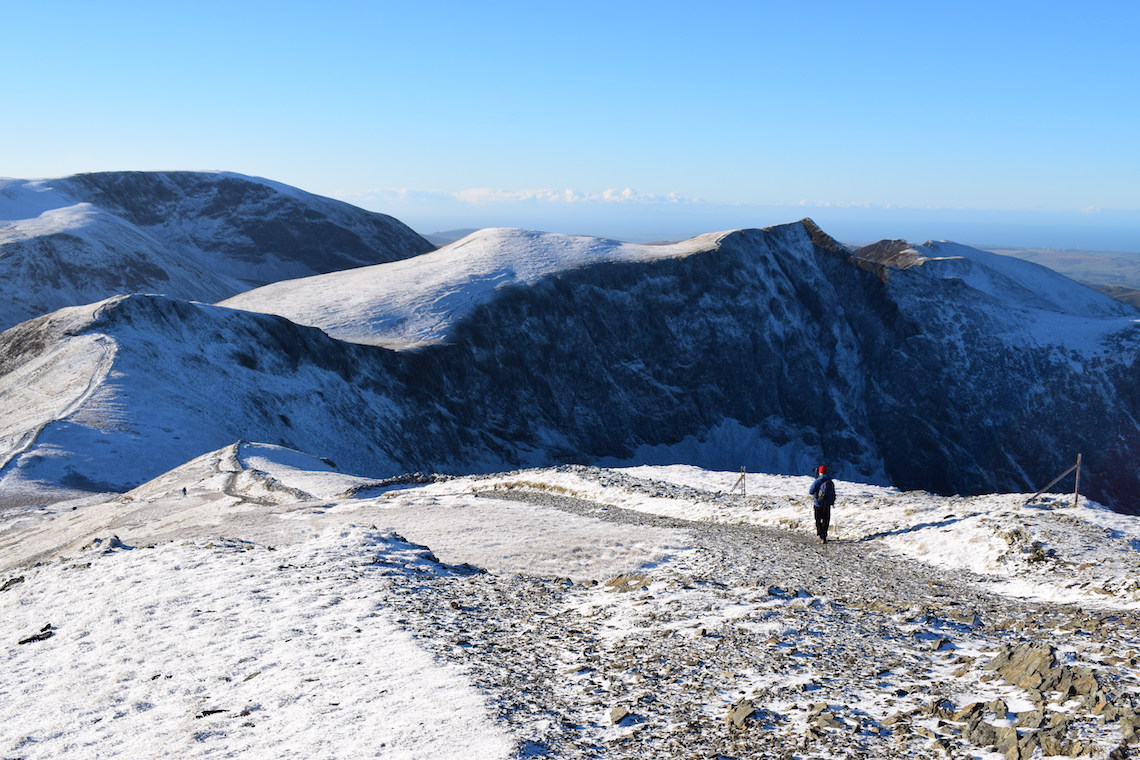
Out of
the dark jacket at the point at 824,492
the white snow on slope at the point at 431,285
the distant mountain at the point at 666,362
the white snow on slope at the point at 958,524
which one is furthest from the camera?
the white snow on slope at the point at 431,285

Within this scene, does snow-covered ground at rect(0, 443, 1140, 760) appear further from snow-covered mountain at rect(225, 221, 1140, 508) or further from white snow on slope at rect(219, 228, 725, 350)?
white snow on slope at rect(219, 228, 725, 350)

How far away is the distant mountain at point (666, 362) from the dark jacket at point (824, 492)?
43.4m

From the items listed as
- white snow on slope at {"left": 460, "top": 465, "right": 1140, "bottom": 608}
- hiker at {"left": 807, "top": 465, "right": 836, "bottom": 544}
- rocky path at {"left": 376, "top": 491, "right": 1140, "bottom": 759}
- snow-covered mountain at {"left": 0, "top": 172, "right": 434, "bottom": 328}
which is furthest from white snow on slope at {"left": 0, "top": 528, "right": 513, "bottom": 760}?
snow-covered mountain at {"left": 0, "top": 172, "right": 434, "bottom": 328}

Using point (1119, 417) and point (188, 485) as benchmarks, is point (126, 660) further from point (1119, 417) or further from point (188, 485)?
point (1119, 417)

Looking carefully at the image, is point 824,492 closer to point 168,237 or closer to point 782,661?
point 782,661

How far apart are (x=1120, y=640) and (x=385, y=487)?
2372 cm

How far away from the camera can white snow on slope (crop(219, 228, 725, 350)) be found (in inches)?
3093

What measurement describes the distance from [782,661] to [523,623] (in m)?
4.53

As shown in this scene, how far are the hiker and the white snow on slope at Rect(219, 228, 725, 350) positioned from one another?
188 feet

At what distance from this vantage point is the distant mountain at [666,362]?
6266 cm

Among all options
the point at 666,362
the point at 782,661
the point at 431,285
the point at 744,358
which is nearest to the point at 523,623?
the point at 782,661

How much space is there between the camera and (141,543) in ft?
78.7

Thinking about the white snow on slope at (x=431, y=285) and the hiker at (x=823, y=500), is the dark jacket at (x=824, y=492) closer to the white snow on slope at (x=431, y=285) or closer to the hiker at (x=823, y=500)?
the hiker at (x=823, y=500)

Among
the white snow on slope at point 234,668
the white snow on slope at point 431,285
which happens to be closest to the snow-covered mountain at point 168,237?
the white snow on slope at point 431,285
